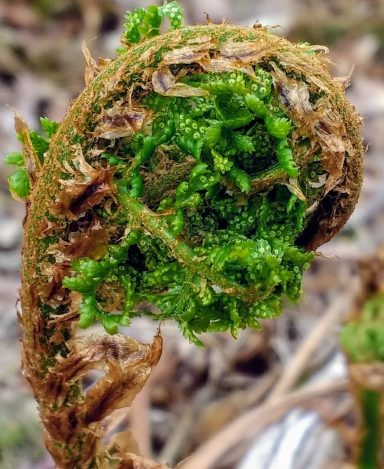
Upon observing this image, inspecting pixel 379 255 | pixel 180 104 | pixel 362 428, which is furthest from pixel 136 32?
pixel 362 428

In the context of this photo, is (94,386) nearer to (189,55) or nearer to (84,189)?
(84,189)

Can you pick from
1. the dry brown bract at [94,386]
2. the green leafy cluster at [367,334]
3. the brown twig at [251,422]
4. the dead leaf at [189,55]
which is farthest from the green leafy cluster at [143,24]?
the brown twig at [251,422]

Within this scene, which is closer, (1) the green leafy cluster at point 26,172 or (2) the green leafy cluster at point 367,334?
(1) the green leafy cluster at point 26,172

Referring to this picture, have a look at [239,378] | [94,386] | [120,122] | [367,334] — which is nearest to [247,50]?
[120,122]

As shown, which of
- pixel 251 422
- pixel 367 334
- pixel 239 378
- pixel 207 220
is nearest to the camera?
pixel 207 220

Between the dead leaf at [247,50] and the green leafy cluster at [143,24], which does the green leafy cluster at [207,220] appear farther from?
the green leafy cluster at [143,24]

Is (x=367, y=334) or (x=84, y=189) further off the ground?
(x=84, y=189)

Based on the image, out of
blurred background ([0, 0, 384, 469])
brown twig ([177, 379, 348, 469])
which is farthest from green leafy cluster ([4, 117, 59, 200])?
brown twig ([177, 379, 348, 469])
